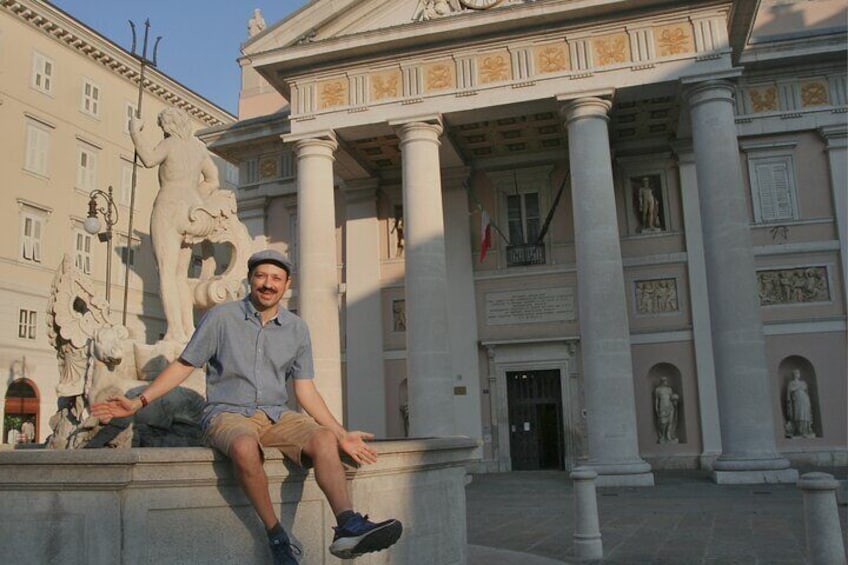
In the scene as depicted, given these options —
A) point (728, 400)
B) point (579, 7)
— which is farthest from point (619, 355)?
point (579, 7)

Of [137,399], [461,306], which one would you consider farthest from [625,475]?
[137,399]

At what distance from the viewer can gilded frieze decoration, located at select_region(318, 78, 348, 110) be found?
19.5 m

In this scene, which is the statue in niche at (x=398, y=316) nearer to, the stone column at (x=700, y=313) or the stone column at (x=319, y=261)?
the stone column at (x=319, y=261)

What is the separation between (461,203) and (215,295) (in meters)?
16.0

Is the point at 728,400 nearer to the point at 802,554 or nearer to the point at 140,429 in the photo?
the point at 802,554

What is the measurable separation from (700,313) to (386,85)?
10.2 meters

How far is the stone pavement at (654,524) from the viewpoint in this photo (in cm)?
776

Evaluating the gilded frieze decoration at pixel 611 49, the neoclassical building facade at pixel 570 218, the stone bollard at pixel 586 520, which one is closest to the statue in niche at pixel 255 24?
the neoclassical building facade at pixel 570 218

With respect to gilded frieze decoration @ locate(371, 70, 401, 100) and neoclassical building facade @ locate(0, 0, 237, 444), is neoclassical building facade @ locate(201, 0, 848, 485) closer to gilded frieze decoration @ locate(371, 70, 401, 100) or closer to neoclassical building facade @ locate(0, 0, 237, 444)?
gilded frieze decoration @ locate(371, 70, 401, 100)

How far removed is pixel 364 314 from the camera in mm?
23250

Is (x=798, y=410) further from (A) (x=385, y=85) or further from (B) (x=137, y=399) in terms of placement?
(B) (x=137, y=399)

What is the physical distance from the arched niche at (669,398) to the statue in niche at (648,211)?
3822 mm

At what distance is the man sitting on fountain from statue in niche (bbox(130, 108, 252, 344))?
10.3ft

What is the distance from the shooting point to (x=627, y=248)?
2180 cm
